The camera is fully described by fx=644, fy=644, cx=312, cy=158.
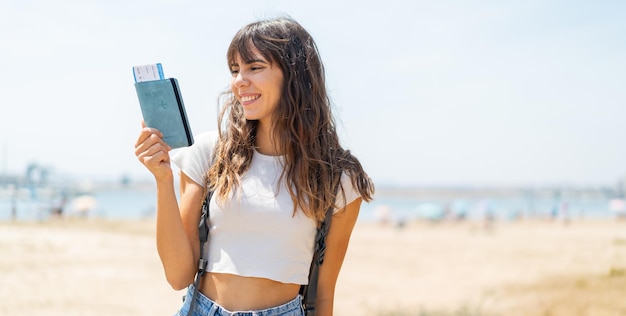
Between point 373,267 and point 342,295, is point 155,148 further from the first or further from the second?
point 373,267

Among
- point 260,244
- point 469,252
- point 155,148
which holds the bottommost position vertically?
point 469,252

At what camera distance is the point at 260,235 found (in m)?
2.15

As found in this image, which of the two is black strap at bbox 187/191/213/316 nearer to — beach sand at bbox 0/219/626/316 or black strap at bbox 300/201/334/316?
black strap at bbox 300/201/334/316

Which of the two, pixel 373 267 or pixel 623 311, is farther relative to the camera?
pixel 373 267

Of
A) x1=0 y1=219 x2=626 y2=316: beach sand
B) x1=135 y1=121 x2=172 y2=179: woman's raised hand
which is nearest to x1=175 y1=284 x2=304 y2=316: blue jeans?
x1=135 y1=121 x2=172 y2=179: woman's raised hand

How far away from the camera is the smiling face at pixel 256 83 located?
2209 millimetres

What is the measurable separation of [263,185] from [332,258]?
14.4 inches

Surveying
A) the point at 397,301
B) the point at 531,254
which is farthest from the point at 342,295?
the point at 531,254

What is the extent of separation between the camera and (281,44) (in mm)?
2229

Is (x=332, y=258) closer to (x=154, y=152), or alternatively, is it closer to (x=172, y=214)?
(x=172, y=214)

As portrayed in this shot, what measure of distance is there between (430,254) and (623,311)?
30.4 feet

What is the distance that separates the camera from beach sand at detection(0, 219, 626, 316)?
28.1ft

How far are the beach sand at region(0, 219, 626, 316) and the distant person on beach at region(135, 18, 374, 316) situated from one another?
6.26 meters

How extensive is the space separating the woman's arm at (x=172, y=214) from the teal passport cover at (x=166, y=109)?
0.04m
